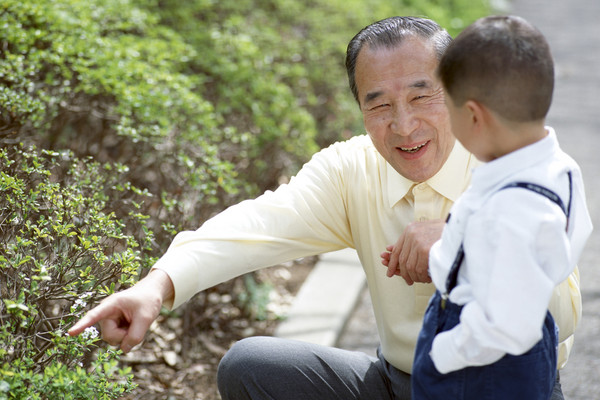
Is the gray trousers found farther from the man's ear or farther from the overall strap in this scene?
the man's ear

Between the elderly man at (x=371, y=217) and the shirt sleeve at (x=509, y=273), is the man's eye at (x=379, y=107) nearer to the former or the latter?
the elderly man at (x=371, y=217)

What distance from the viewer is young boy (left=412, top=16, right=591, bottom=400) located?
5.04ft

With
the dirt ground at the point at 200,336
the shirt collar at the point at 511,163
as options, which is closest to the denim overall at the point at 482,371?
the shirt collar at the point at 511,163

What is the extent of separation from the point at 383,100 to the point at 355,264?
249cm

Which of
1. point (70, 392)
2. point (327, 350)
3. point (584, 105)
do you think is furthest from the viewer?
point (584, 105)

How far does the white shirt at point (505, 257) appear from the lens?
5.01 ft

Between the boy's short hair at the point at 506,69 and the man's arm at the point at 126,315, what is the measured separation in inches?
39.4

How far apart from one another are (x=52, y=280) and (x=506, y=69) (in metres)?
1.48

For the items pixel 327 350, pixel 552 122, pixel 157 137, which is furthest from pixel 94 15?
pixel 552 122

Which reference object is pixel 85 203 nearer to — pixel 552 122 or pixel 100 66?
pixel 100 66

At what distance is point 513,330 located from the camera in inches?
60.5

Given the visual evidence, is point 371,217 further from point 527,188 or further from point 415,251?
point 527,188

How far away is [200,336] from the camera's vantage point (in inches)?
156

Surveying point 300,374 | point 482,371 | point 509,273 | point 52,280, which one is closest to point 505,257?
point 509,273
